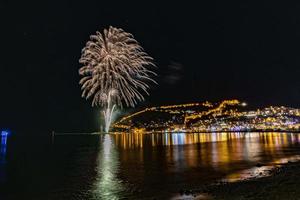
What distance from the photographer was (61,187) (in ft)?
70.5

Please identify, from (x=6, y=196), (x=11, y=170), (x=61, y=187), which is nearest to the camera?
(x=6, y=196)

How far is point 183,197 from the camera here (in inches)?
651

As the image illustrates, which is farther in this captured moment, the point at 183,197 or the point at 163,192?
the point at 163,192

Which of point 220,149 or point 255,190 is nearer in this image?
point 255,190

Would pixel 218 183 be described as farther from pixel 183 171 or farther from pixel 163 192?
pixel 183 171

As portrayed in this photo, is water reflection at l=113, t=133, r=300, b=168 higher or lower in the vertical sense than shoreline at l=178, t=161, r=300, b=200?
higher

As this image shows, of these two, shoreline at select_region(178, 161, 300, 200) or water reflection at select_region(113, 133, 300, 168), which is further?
water reflection at select_region(113, 133, 300, 168)

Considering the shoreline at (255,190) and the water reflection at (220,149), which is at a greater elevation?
the water reflection at (220,149)

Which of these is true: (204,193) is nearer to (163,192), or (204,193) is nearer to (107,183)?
(163,192)

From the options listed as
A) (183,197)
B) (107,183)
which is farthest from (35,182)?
(183,197)

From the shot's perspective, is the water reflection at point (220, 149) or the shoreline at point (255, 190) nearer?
the shoreline at point (255, 190)

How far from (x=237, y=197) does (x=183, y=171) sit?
465 inches

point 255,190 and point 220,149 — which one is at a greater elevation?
point 220,149

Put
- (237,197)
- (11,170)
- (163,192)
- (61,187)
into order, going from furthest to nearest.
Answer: (11,170)
(61,187)
(163,192)
(237,197)
